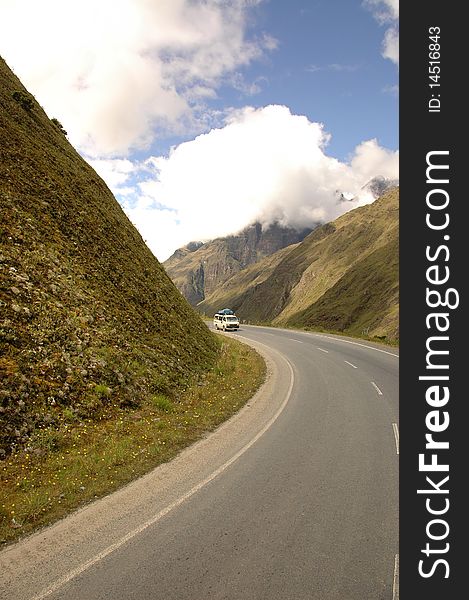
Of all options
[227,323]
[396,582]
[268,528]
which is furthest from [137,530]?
[227,323]

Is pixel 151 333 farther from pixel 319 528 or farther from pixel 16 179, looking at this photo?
pixel 319 528

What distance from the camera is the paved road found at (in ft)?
16.5

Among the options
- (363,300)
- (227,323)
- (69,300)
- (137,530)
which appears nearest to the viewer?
(137,530)

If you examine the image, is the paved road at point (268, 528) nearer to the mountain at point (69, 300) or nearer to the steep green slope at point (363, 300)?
the mountain at point (69, 300)

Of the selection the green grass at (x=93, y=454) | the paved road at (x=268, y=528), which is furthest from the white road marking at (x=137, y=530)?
the green grass at (x=93, y=454)

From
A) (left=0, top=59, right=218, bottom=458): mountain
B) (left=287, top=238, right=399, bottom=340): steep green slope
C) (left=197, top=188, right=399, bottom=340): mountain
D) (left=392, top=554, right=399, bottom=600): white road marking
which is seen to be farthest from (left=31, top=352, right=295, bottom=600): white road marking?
(left=287, top=238, right=399, bottom=340): steep green slope

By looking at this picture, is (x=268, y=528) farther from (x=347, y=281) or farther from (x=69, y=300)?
(x=347, y=281)

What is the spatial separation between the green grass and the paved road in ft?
3.07

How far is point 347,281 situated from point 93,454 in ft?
334

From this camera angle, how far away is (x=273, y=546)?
19.2ft

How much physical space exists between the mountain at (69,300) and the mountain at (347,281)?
3440cm

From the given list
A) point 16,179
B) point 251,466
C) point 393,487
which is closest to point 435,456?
point 393,487

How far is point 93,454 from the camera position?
361 inches

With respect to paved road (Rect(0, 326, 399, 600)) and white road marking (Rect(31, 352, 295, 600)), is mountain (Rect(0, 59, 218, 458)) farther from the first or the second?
paved road (Rect(0, 326, 399, 600))
